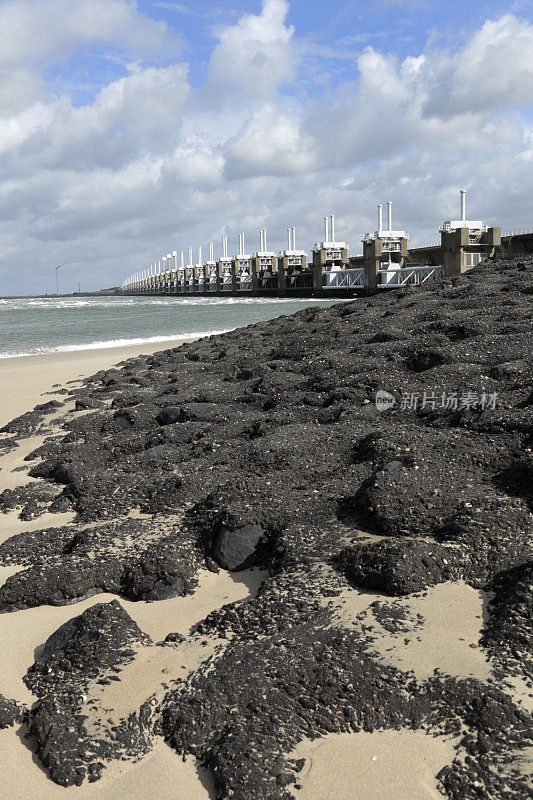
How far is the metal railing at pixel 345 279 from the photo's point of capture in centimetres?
5541

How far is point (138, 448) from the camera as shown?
238 inches

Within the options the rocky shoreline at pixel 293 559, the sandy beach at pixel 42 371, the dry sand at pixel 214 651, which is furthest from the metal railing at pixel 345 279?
the dry sand at pixel 214 651

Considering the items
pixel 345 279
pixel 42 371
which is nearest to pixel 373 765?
pixel 42 371

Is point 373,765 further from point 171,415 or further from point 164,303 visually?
point 164,303

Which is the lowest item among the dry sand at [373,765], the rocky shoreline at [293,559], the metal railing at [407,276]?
the dry sand at [373,765]

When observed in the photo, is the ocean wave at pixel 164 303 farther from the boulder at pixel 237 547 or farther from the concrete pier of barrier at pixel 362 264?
the boulder at pixel 237 547

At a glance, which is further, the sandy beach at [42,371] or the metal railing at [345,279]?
the metal railing at [345,279]

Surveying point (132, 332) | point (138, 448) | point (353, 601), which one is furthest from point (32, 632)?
point (132, 332)

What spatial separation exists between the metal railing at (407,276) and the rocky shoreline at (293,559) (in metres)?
40.5

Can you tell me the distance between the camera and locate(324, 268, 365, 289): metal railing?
182 ft

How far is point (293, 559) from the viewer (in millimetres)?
3549

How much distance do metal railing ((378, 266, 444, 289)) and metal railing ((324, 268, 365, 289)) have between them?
2.92m

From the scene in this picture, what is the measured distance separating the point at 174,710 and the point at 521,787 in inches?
52.1

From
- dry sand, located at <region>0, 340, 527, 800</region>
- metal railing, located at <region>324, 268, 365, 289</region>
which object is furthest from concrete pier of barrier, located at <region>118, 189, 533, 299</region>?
dry sand, located at <region>0, 340, 527, 800</region>
